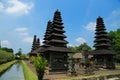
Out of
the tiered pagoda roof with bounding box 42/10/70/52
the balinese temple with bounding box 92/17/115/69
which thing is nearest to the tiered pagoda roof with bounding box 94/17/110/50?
the balinese temple with bounding box 92/17/115/69

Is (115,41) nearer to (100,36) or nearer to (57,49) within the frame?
(100,36)

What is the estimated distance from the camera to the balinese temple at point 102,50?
1460 inches

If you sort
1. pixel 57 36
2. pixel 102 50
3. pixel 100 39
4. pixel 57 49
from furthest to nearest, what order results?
pixel 100 39 < pixel 102 50 < pixel 57 36 < pixel 57 49

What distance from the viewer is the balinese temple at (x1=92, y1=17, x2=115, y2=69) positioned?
37.1 m

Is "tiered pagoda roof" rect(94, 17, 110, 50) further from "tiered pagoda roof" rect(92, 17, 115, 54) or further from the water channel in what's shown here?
the water channel

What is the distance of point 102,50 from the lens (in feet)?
124

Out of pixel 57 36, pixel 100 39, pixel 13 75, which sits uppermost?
pixel 100 39

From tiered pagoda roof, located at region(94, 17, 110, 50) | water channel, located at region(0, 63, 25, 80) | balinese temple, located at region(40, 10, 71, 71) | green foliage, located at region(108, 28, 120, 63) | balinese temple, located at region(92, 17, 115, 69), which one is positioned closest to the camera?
water channel, located at region(0, 63, 25, 80)

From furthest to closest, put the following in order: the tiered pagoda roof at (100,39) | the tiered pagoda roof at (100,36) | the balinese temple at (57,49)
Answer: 1. the tiered pagoda roof at (100,36)
2. the tiered pagoda roof at (100,39)
3. the balinese temple at (57,49)

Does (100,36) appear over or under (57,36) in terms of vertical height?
over

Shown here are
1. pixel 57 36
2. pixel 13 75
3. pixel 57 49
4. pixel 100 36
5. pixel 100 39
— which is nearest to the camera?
pixel 13 75

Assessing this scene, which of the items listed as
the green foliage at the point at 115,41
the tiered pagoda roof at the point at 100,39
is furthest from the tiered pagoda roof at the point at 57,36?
the green foliage at the point at 115,41

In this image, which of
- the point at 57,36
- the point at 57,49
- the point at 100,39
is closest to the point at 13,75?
the point at 57,49

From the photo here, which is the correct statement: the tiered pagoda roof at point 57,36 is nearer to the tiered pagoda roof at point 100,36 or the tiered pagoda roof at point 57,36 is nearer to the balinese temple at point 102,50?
the balinese temple at point 102,50
